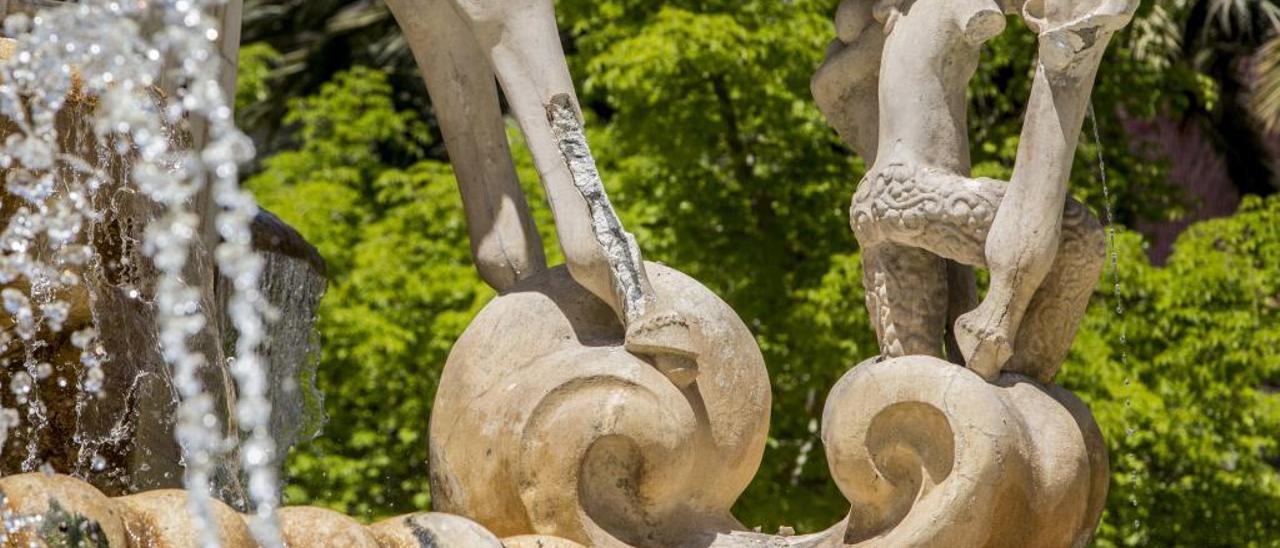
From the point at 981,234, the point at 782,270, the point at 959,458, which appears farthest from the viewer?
the point at 782,270

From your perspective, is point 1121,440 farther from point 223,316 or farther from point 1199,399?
point 223,316

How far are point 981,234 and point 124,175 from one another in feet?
7.51

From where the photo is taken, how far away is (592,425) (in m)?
6.14

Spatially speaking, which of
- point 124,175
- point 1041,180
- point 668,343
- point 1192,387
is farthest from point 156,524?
point 1192,387

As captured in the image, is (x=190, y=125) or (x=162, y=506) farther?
(x=190, y=125)

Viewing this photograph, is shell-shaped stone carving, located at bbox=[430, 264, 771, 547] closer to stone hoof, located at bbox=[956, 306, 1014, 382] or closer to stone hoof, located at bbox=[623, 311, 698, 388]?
stone hoof, located at bbox=[623, 311, 698, 388]

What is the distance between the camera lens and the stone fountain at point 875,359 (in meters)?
6.02

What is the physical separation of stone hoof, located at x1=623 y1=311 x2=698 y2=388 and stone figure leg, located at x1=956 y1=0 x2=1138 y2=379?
731mm

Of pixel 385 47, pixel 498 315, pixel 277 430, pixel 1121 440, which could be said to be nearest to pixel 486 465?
pixel 498 315

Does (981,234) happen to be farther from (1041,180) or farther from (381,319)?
(381,319)

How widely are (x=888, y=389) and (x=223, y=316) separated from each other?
107 inches

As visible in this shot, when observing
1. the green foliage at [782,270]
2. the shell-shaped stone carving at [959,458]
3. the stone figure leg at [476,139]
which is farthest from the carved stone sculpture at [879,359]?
the green foliage at [782,270]

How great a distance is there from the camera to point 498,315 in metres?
6.61

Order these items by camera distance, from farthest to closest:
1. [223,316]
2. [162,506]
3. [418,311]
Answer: [418,311]
[223,316]
[162,506]
